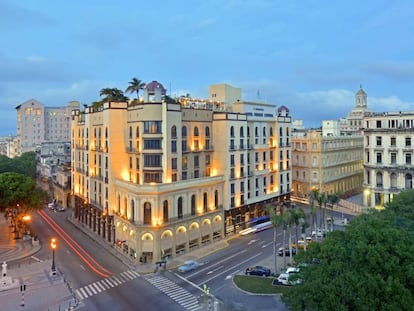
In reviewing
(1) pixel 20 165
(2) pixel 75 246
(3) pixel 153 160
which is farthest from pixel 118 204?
(1) pixel 20 165

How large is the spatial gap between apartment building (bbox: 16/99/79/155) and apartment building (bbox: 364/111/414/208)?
145m

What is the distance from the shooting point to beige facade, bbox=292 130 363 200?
3809 inches

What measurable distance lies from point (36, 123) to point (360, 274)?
190194 mm

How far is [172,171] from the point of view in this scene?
6269cm

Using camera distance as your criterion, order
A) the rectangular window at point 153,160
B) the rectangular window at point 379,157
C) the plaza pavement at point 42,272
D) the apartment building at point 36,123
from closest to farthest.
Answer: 1. the plaza pavement at point 42,272
2. the rectangular window at point 153,160
3. the rectangular window at point 379,157
4. the apartment building at point 36,123

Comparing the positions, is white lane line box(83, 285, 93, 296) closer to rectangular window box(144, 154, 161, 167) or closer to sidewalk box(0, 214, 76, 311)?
sidewalk box(0, 214, 76, 311)

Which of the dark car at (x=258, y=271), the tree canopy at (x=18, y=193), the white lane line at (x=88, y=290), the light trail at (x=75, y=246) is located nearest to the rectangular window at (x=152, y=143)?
the light trail at (x=75, y=246)

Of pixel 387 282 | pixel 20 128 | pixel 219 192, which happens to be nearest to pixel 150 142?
pixel 219 192

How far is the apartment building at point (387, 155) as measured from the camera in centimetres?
7812

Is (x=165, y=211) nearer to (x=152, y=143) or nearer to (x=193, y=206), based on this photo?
(x=193, y=206)

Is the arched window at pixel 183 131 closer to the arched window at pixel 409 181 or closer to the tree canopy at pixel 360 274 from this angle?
the tree canopy at pixel 360 274

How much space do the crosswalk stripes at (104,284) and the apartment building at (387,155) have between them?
5622 cm

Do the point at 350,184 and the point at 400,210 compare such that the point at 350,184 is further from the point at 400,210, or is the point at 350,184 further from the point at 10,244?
the point at 10,244

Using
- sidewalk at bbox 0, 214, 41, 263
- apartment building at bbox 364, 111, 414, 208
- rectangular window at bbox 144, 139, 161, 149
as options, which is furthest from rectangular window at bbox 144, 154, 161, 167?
apartment building at bbox 364, 111, 414, 208
